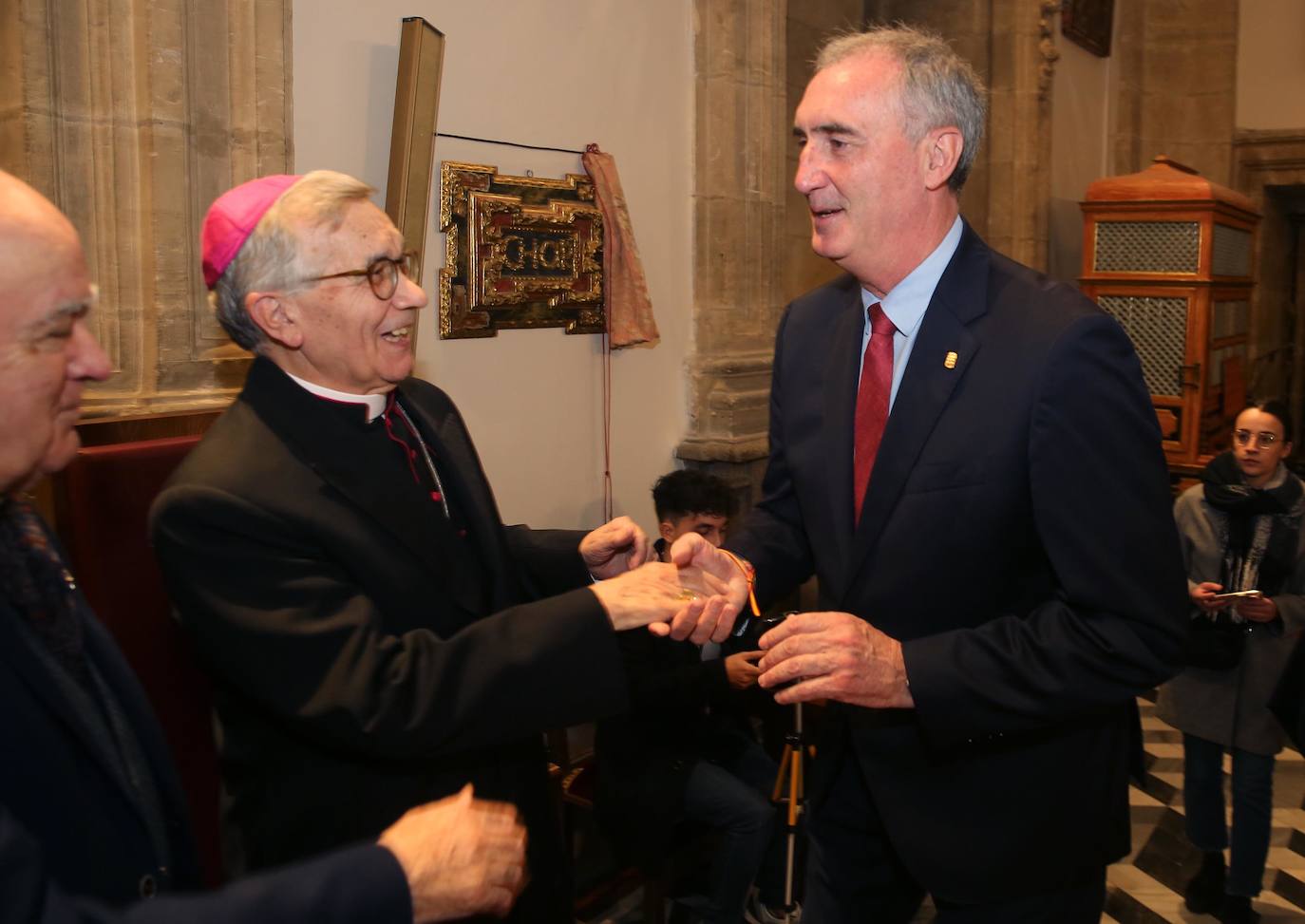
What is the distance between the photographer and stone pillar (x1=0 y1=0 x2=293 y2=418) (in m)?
2.94

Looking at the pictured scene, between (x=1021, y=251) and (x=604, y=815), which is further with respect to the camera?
(x=1021, y=251)

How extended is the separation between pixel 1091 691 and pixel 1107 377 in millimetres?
508

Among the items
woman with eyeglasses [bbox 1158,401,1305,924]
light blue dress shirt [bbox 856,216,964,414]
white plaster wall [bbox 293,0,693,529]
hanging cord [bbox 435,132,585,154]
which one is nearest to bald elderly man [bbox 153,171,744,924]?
light blue dress shirt [bbox 856,216,964,414]

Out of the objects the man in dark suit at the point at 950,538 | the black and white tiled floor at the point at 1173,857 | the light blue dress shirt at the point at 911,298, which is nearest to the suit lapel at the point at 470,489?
the man in dark suit at the point at 950,538

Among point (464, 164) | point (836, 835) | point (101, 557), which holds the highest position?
point (464, 164)

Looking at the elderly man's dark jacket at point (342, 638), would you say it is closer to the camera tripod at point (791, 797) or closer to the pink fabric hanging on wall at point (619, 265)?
the camera tripod at point (791, 797)

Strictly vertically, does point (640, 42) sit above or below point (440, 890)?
above

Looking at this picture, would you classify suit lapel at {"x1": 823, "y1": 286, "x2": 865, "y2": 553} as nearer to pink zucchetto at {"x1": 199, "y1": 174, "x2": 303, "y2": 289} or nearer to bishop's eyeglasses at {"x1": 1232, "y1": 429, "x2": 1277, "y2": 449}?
pink zucchetto at {"x1": 199, "y1": 174, "x2": 303, "y2": 289}

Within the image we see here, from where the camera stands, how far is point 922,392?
6.59 feet

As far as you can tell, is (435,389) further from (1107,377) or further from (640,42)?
(640,42)

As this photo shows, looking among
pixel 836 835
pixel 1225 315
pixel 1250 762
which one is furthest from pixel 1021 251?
pixel 836 835

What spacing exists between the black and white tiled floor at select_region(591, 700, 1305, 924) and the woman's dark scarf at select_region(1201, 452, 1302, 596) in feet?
2.79

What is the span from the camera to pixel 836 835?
2246 mm

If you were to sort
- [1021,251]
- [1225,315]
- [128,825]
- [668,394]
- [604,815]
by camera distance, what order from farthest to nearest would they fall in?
[1021,251], [1225,315], [668,394], [604,815], [128,825]
